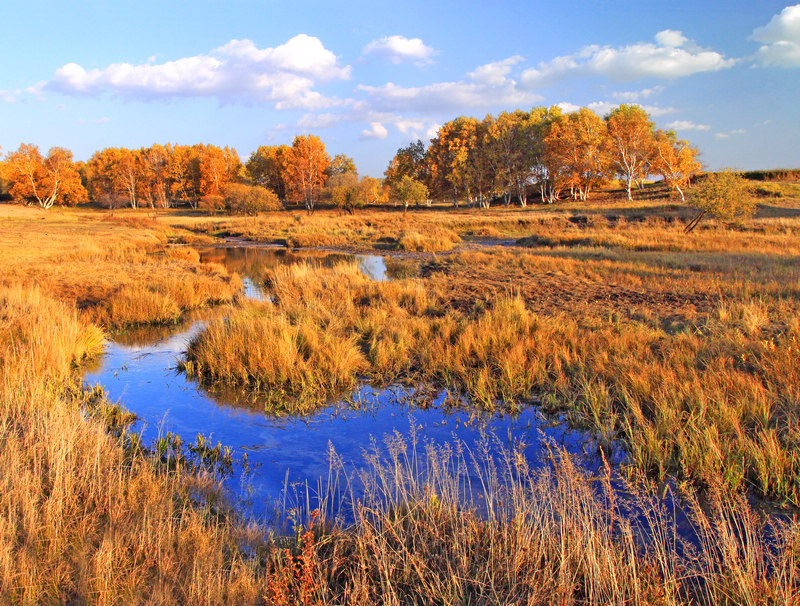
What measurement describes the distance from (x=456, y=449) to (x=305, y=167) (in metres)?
71.1

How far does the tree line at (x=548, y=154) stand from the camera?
52.8m

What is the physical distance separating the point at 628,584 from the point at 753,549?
2.59ft

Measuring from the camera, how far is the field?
9.52 feet

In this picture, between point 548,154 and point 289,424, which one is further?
point 548,154

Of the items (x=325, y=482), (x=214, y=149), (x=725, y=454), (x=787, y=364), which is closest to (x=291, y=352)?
(x=325, y=482)

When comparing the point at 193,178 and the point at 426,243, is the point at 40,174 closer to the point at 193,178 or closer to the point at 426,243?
the point at 193,178

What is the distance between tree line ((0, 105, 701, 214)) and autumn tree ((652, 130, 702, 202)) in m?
0.12

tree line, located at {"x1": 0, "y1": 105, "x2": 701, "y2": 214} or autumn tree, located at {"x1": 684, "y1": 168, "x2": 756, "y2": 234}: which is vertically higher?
tree line, located at {"x1": 0, "y1": 105, "x2": 701, "y2": 214}

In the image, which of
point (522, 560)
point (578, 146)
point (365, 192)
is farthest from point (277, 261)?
point (578, 146)

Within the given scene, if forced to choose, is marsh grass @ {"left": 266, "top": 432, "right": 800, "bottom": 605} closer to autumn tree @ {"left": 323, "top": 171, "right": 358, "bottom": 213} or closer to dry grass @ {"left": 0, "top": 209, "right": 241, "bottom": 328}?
dry grass @ {"left": 0, "top": 209, "right": 241, "bottom": 328}

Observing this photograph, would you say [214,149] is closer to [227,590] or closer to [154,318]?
[154,318]

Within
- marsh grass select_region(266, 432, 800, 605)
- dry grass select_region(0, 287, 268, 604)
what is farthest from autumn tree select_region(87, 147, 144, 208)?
marsh grass select_region(266, 432, 800, 605)

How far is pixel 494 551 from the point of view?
3.22 m

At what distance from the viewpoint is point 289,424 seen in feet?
20.5
